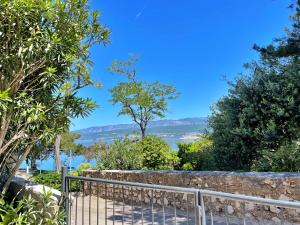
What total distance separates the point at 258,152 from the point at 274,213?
272 cm

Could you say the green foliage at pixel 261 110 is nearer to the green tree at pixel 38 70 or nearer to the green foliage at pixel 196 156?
the green foliage at pixel 196 156

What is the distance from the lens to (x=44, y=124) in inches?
169

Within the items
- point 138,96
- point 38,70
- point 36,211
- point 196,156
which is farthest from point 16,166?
point 138,96

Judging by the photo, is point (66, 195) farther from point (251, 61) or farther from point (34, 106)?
point (251, 61)

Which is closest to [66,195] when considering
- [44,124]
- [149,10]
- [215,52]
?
[44,124]

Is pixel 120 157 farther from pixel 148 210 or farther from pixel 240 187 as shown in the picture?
pixel 240 187

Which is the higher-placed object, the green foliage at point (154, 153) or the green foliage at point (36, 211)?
the green foliage at point (154, 153)

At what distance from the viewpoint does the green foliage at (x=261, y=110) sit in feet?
27.5

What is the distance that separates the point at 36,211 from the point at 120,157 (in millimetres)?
7445

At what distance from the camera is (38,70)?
4.46m

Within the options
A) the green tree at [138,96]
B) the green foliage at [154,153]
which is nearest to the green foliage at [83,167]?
the green foliage at [154,153]

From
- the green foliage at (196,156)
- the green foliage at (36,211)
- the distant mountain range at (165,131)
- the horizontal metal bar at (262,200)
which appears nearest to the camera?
the horizontal metal bar at (262,200)

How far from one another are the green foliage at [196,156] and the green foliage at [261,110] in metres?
0.91

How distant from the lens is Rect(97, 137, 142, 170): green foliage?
11.2 metres
